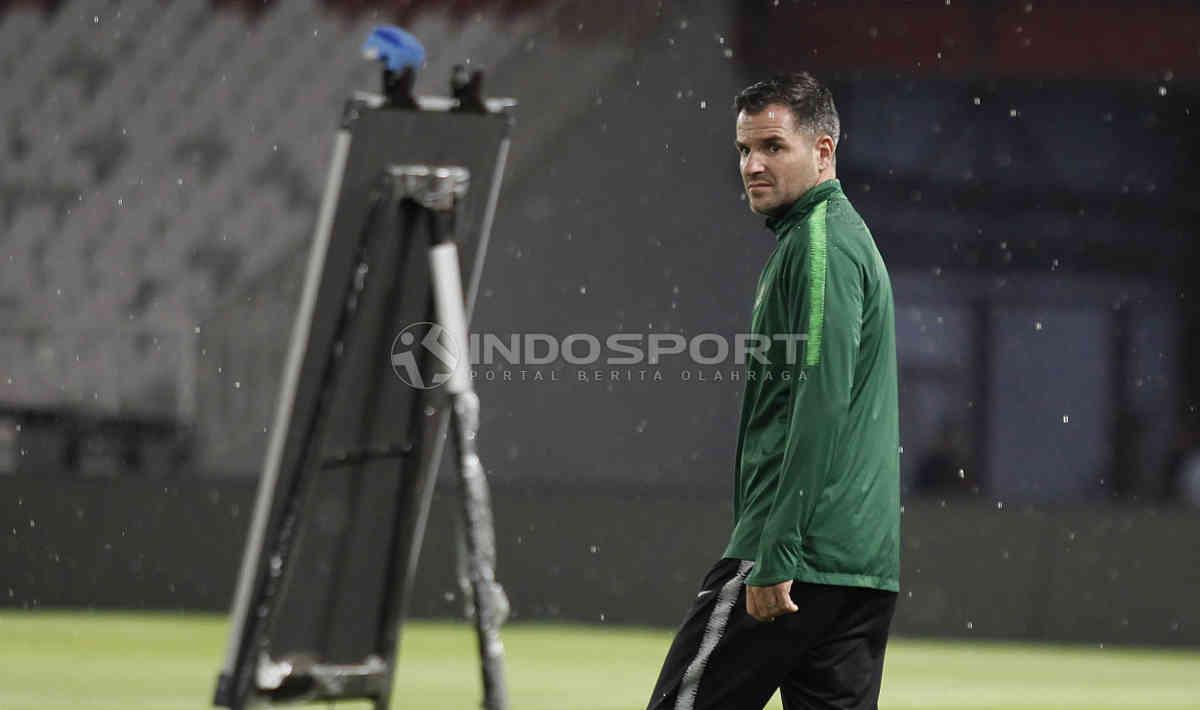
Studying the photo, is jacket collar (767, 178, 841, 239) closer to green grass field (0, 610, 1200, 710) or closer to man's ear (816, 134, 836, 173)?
man's ear (816, 134, 836, 173)

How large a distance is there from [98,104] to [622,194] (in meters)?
4.40

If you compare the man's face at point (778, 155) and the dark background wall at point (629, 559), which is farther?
the dark background wall at point (629, 559)

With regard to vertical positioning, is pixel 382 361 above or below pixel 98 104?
below

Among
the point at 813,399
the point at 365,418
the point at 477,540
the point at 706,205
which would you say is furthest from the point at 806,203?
the point at 706,205

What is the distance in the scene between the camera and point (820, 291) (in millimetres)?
3258

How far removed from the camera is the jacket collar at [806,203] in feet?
11.1

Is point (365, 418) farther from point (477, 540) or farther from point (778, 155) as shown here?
point (778, 155)

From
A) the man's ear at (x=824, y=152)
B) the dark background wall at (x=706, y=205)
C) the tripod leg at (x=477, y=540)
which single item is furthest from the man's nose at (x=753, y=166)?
the dark background wall at (x=706, y=205)

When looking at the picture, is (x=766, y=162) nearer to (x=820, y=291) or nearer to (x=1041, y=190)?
(x=820, y=291)

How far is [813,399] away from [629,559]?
7.56 m

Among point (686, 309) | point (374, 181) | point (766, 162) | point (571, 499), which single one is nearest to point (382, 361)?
point (374, 181)

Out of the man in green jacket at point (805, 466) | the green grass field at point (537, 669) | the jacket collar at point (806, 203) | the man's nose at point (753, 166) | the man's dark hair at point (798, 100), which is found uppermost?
the man's dark hair at point (798, 100)

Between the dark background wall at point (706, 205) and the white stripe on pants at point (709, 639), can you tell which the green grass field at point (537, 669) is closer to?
the white stripe on pants at point (709, 639)

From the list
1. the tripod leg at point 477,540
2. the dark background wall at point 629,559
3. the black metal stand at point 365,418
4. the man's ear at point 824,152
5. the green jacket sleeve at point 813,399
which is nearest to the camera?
the green jacket sleeve at point 813,399
